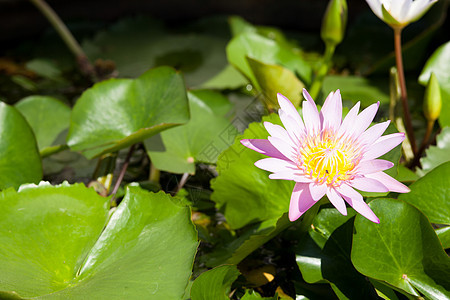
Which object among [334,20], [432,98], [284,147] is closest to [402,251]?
[284,147]

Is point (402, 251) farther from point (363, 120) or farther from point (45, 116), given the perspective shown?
point (45, 116)

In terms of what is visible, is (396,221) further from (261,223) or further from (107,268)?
(107,268)

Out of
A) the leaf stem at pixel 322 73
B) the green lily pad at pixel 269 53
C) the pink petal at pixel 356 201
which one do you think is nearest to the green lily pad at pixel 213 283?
the pink petal at pixel 356 201

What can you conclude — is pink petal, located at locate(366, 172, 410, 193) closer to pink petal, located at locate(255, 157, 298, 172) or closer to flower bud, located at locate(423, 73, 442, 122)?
pink petal, located at locate(255, 157, 298, 172)

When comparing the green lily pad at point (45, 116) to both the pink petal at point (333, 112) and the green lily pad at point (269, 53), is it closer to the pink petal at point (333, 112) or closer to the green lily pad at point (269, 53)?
the green lily pad at point (269, 53)

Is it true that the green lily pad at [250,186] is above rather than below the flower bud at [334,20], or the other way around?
below

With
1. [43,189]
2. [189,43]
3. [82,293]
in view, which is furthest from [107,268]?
[189,43]
